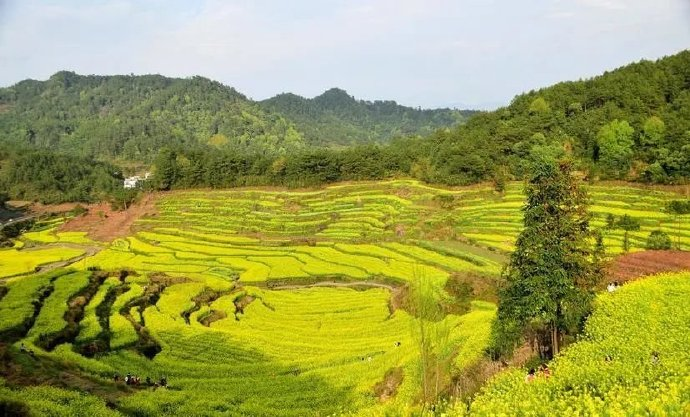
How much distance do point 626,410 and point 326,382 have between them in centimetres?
1781

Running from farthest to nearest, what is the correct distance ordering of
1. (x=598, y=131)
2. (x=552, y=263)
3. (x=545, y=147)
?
(x=545, y=147), (x=598, y=131), (x=552, y=263)

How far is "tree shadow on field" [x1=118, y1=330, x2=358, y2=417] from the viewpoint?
20.5 metres

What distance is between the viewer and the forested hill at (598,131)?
6931cm

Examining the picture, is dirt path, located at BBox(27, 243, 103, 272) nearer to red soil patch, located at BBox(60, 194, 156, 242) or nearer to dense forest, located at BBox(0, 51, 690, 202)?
red soil patch, located at BBox(60, 194, 156, 242)

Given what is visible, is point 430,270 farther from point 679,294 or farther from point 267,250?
point 679,294

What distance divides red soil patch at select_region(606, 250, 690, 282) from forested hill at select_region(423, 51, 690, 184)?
103 ft

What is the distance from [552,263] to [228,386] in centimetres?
1607

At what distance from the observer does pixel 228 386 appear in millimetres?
25000

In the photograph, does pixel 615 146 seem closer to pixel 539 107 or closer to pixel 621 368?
pixel 539 107

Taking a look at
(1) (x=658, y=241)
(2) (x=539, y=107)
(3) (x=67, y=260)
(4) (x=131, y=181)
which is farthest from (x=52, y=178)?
(1) (x=658, y=241)

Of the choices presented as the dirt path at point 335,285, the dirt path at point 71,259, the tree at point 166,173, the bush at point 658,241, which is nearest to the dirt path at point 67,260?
the dirt path at point 71,259

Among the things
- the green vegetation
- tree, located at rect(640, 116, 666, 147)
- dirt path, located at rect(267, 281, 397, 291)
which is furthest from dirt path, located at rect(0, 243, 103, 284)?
tree, located at rect(640, 116, 666, 147)

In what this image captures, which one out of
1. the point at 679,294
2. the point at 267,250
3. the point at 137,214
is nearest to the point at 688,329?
the point at 679,294

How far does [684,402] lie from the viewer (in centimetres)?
930
